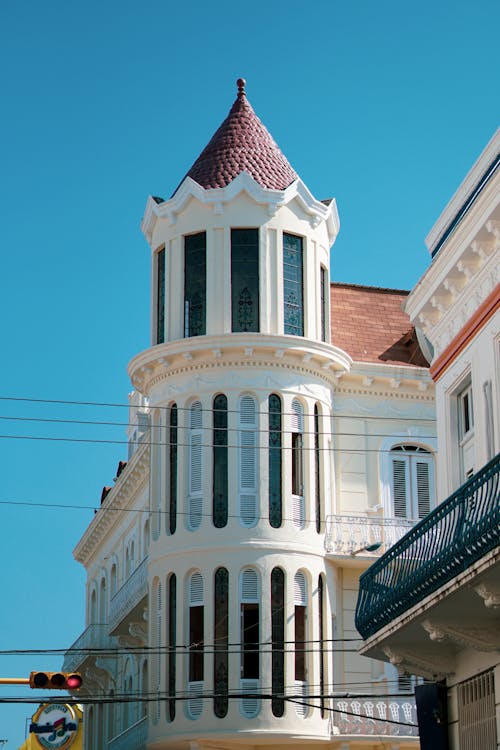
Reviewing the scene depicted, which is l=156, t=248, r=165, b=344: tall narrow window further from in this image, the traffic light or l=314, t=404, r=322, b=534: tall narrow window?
the traffic light

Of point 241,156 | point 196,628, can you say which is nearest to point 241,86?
point 241,156

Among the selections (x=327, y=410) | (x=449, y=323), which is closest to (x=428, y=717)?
(x=449, y=323)

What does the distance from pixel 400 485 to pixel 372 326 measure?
15.3ft

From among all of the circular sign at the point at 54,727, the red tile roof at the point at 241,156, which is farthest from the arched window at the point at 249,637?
the circular sign at the point at 54,727

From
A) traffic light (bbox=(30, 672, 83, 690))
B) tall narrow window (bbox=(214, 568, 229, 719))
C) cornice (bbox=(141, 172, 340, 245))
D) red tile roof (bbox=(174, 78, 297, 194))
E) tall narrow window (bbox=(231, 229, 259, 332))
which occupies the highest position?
red tile roof (bbox=(174, 78, 297, 194))

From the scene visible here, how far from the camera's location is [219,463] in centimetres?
3884

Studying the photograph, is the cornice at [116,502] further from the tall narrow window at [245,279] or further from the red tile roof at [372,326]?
the red tile roof at [372,326]

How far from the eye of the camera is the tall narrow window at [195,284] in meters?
39.6

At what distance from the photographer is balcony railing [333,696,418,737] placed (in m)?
37.6

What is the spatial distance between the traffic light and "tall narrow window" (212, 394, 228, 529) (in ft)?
35.1

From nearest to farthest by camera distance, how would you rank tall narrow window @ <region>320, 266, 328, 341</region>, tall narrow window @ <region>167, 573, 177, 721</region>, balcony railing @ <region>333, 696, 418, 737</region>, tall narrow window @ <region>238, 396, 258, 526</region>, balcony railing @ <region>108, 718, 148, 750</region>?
balcony railing @ <region>333, 696, 418, 737</region>
tall narrow window @ <region>167, 573, 177, 721</region>
tall narrow window @ <region>238, 396, 258, 526</region>
balcony railing @ <region>108, 718, 148, 750</region>
tall narrow window @ <region>320, 266, 328, 341</region>

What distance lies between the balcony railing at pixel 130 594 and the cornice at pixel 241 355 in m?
5.17

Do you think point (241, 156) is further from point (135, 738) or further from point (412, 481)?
point (135, 738)

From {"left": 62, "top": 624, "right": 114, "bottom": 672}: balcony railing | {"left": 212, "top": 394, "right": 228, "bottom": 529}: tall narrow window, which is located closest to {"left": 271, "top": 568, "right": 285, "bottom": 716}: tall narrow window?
{"left": 212, "top": 394, "right": 228, "bottom": 529}: tall narrow window
